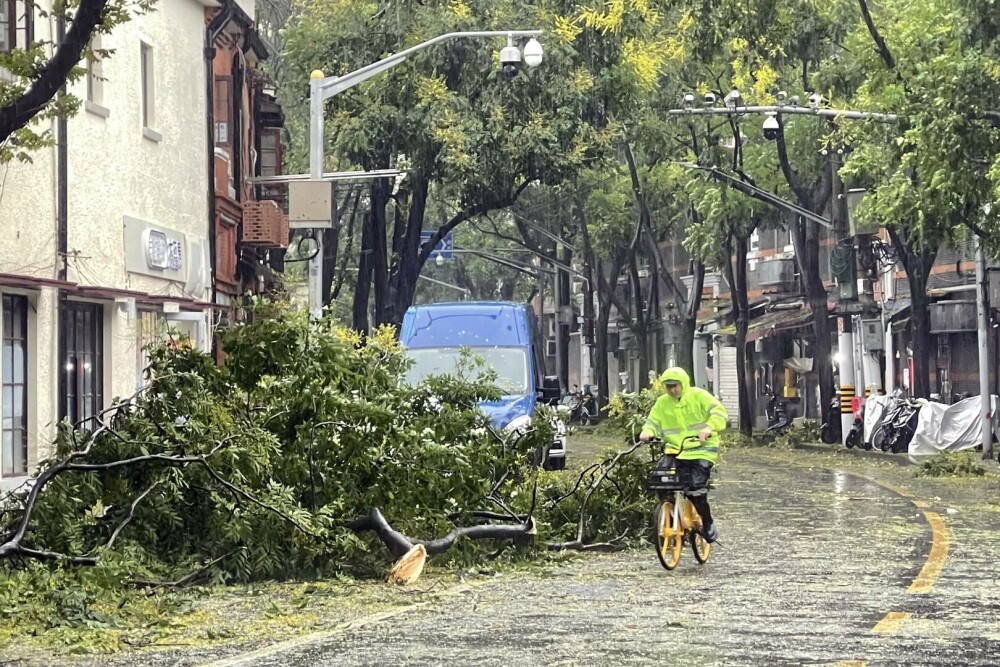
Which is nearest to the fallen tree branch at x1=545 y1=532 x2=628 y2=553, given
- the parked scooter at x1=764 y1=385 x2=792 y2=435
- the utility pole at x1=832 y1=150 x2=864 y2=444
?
the utility pole at x1=832 y1=150 x2=864 y2=444

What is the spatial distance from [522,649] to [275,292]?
1157 inches

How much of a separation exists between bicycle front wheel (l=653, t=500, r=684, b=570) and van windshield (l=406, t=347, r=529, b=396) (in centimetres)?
1394

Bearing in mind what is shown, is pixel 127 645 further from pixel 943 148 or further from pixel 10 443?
pixel 943 148

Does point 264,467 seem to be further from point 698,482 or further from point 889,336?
point 889,336

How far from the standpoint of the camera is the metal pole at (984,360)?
3547 cm

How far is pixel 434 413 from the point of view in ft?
56.0

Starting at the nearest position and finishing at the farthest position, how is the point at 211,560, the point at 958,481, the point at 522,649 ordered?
the point at 522,649
the point at 211,560
the point at 958,481

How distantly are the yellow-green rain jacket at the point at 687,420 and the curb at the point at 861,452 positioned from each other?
19.8m

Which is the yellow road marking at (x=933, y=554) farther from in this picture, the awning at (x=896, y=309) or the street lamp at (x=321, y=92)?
the awning at (x=896, y=309)

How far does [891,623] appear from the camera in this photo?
11.4m

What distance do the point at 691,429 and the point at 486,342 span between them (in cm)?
1481

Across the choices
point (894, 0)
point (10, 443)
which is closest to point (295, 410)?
point (10, 443)

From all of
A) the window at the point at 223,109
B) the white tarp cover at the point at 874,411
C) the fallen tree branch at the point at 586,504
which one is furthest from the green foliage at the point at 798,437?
the fallen tree branch at the point at 586,504

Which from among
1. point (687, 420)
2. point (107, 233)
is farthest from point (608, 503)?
point (107, 233)
